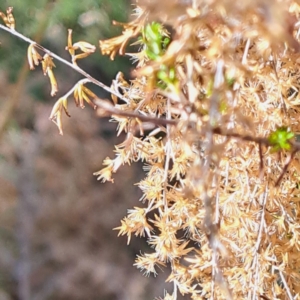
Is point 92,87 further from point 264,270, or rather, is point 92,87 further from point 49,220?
point 264,270

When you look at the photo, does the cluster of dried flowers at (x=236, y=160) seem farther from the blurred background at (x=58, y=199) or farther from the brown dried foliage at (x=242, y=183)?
the blurred background at (x=58, y=199)

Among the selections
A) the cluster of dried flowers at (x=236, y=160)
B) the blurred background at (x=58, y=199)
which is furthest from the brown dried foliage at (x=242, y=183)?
the blurred background at (x=58, y=199)

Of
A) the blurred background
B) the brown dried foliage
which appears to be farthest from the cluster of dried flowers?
the blurred background

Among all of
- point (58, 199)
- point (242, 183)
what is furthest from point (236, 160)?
point (58, 199)

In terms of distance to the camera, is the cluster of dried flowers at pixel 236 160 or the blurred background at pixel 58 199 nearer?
the cluster of dried flowers at pixel 236 160

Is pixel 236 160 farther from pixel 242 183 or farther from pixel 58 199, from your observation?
pixel 58 199

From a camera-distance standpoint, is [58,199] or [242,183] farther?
[58,199]

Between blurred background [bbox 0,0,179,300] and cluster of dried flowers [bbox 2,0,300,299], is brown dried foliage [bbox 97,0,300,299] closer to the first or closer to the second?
cluster of dried flowers [bbox 2,0,300,299]

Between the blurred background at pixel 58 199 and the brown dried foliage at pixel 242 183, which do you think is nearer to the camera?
the brown dried foliage at pixel 242 183

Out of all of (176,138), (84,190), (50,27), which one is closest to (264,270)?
(176,138)
